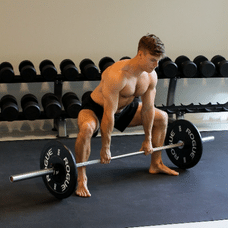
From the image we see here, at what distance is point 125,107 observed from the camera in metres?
2.70

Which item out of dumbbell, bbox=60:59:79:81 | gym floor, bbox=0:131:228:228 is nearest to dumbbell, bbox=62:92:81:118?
dumbbell, bbox=60:59:79:81

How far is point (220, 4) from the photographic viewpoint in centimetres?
432

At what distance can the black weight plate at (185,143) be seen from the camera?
2.75 metres

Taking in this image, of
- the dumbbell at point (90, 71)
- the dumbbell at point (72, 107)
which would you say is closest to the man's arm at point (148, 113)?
the dumbbell at point (72, 107)

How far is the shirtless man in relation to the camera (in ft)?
7.56

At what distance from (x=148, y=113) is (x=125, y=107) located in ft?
0.64

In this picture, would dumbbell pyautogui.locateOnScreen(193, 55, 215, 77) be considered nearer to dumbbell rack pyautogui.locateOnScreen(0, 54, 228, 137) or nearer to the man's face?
dumbbell rack pyautogui.locateOnScreen(0, 54, 228, 137)

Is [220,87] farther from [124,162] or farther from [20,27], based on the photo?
[20,27]

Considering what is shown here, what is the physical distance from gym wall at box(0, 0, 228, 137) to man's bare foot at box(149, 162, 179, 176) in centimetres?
156

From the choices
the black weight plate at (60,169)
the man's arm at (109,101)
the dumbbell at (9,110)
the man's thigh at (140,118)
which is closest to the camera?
the black weight plate at (60,169)

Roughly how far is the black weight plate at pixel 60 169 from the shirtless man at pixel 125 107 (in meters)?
0.18

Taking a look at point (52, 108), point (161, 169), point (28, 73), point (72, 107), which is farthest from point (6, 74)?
point (161, 169)

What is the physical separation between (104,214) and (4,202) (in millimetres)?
665

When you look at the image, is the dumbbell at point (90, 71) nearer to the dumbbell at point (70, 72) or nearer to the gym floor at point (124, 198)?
the dumbbell at point (70, 72)
